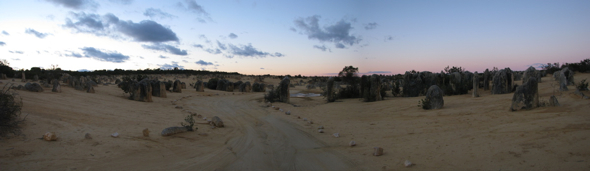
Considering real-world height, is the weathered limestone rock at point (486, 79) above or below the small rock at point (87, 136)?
above

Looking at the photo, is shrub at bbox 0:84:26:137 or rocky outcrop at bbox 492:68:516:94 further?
rocky outcrop at bbox 492:68:516:94

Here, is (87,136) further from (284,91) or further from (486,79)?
(486,79)

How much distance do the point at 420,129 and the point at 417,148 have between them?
180 cm

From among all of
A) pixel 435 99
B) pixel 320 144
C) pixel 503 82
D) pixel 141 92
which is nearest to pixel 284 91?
pixel 141 92

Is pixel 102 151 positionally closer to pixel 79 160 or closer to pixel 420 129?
pixel 79 160

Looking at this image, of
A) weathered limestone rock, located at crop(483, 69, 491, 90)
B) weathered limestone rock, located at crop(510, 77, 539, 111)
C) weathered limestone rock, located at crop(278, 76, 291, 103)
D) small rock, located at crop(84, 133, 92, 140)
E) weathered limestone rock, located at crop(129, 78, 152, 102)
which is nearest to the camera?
small rock, located at crop(84, 133, 92, 140)

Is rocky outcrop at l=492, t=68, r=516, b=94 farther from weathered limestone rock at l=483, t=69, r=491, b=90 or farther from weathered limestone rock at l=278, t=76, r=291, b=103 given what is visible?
weathered limestone rock at l=278, t=76, r=291, b=103

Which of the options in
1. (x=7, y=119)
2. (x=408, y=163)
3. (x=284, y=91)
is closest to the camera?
(x=408, y=163)

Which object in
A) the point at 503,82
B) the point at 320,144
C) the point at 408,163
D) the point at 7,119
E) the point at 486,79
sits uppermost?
the point at 486,79

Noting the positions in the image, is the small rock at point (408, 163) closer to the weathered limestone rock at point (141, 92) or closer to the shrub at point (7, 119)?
the shrub at point (7, 119)

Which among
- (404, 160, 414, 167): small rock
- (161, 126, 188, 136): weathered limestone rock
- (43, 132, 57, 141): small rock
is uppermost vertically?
(43, 132, 57, 141): small rock

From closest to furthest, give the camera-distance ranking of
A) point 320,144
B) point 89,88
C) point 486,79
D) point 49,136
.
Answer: point 49,136
point 320,144
point 89,88
point 486,79

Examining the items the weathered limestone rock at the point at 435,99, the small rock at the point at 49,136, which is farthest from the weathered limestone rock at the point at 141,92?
the weathered limestone rock at the point at 435,99

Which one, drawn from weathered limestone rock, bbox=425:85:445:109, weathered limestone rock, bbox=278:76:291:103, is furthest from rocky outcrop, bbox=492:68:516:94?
weathered limestone rock, bbox=278:76:291:103
